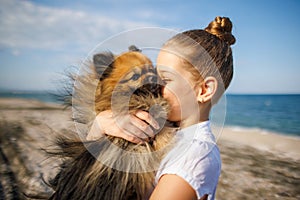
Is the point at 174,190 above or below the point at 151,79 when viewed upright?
below

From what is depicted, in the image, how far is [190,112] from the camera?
1643mm

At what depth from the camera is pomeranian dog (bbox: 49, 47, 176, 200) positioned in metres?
1.50

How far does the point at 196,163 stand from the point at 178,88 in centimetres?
46

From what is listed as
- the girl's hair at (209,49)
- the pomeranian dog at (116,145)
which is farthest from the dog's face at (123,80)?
the girl's hair at (209,49)

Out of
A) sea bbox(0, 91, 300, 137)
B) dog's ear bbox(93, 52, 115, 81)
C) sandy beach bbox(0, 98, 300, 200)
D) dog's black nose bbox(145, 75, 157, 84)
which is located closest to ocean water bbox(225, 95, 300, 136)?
sea bbox(0, 91, 300, 137)

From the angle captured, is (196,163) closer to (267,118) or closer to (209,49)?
(209,49)

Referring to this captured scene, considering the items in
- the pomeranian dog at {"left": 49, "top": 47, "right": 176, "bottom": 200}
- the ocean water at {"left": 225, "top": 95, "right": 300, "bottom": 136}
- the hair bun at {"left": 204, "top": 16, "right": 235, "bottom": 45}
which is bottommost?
the ocean water at {"left": 225, "top": 95, "right": 300, "bottom": 136}

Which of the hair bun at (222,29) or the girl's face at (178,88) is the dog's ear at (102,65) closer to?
the girl's face at (178,88)

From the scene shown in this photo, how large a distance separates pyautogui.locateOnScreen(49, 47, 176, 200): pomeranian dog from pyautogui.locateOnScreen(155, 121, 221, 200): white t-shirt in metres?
0.13

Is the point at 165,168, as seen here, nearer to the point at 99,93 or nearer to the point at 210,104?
the point at 210,104

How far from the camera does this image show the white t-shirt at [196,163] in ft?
4.12

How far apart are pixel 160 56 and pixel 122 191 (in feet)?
2.74

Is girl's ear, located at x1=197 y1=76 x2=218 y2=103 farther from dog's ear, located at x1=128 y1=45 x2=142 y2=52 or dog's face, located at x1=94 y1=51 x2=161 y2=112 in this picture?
dog's ear, located at x1=128 y1=45 x2=142 y2=52

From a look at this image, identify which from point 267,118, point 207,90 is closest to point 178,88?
point 207,90
